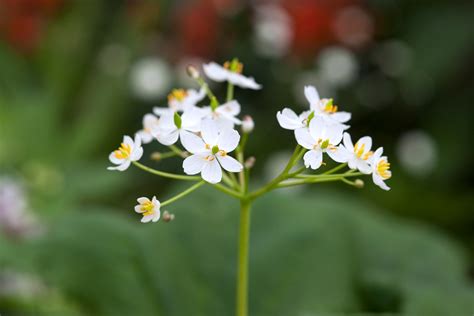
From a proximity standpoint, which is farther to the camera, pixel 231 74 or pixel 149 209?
pixel 231 74

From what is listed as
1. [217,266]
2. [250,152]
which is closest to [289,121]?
[217,266]

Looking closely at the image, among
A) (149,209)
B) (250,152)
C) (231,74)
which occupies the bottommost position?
(149,209)

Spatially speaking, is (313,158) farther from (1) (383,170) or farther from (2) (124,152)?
(2) (124,152)

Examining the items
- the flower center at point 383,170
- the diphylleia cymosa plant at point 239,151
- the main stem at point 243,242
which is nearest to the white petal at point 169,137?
the diphylleia cymosa plant at point 239,151

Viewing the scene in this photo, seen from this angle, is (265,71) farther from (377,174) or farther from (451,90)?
(377,174)

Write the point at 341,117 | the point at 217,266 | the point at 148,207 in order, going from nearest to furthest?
the point at 148,207 → the point at 341,117 → the point at 217,266

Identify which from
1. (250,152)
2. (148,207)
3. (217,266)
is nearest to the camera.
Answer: (148,207)

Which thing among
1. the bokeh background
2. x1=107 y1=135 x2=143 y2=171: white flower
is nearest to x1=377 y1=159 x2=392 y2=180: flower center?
x1=107 y1=135 x2=143 y2=171: white flower
